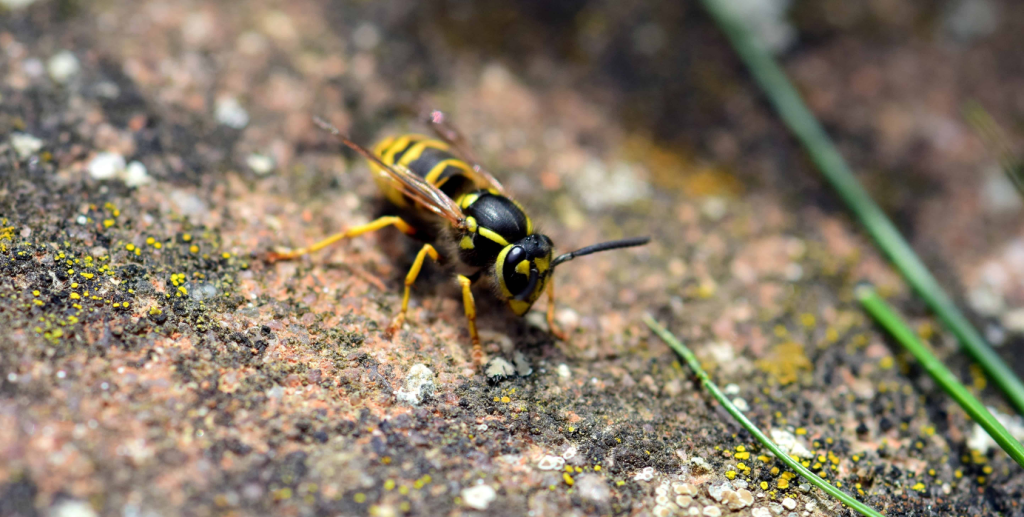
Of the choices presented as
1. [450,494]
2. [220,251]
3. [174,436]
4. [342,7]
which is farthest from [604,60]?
[174,436]

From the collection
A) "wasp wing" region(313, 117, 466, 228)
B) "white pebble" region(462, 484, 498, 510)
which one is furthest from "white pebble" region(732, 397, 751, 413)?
"wasp wing" region(313, 117, 466, 228)

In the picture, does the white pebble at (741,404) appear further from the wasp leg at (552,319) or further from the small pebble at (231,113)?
the small pebble at (231,113)

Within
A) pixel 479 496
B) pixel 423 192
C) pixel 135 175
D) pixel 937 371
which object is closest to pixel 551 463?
pixel 479 496

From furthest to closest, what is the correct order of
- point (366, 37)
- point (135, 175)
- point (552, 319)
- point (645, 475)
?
point (366, 37)
point (552, 319)
point (135, 175)
point (645, 475)

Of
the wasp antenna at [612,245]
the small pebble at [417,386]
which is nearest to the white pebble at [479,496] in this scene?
the small pebble at [417,386]

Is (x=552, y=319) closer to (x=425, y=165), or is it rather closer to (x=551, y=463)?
(x=551, y=463)

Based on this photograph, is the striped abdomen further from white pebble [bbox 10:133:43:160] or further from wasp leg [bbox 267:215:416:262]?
white pebble [bbox 10:133:43:160]
